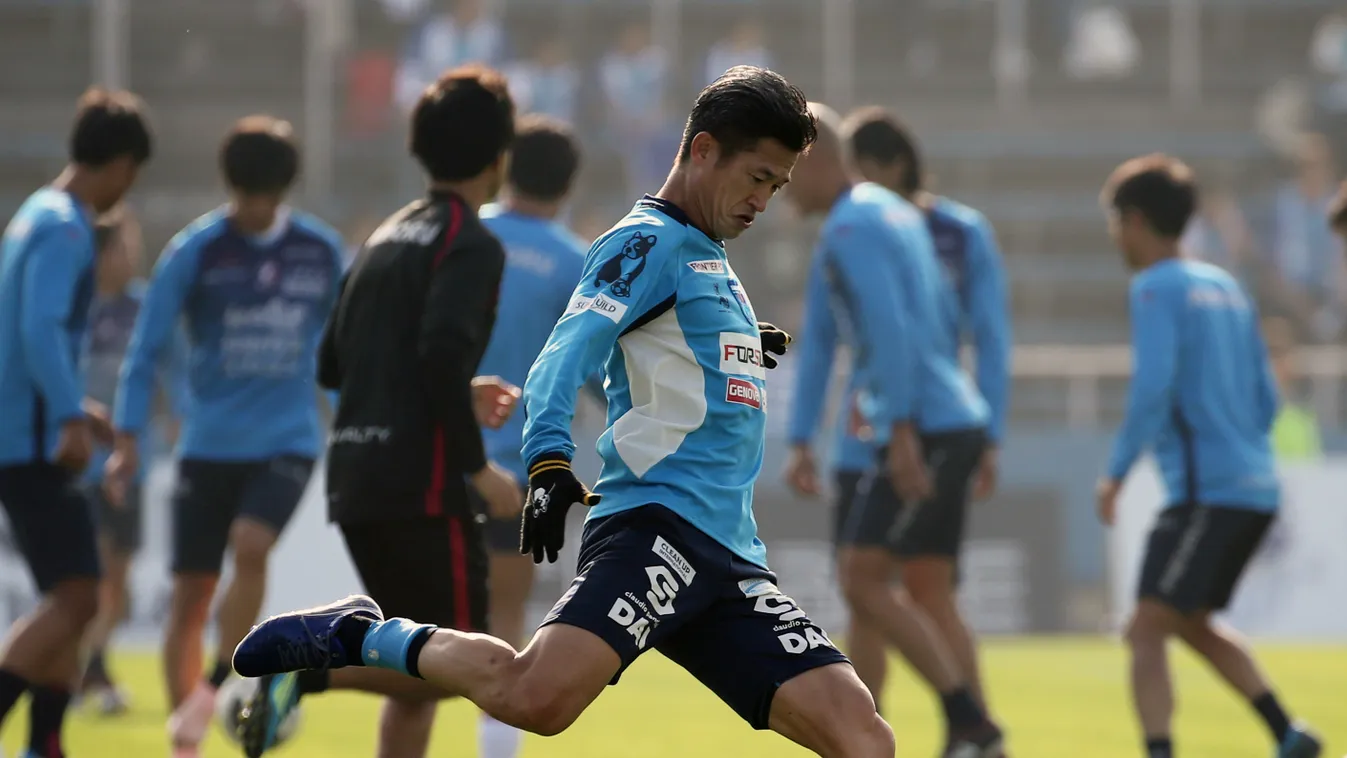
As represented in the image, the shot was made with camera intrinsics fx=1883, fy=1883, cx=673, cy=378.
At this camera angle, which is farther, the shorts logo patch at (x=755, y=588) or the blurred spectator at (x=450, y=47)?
the blurred spectator at (x=450, y=47)

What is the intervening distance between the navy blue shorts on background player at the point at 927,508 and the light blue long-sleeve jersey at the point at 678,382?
3.33 metres

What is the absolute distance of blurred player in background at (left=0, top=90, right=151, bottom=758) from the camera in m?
6.46

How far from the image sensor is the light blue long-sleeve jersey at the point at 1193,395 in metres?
7.37

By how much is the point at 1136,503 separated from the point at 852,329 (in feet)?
27.4

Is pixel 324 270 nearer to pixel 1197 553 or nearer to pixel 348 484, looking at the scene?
pixel 348 484

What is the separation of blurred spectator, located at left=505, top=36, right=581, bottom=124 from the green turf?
8600 millimetres

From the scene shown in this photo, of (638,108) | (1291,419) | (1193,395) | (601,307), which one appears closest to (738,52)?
(638,108)

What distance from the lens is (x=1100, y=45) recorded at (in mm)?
23625

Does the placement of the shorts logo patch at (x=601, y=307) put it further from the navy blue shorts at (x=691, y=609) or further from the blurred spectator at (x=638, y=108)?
the blurred spectator at (x=638, y=108)

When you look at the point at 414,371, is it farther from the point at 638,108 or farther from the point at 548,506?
the point at 638,108

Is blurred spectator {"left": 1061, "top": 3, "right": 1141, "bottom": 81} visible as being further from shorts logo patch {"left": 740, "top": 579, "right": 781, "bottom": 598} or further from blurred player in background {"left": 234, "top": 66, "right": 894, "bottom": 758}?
shorts logo patch {"left": 740, "top": 579, "right": 781, "bottom": 598}

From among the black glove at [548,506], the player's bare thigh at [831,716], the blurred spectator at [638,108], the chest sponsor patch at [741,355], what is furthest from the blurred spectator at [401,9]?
the black glove at [548,506]

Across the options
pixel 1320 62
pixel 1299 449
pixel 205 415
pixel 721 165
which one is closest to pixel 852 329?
pixel 205 415

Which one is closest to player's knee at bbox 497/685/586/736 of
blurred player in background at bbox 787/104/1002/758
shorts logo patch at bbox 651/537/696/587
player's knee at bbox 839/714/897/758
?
shorts logo patch at bbox 651/537/696/587
